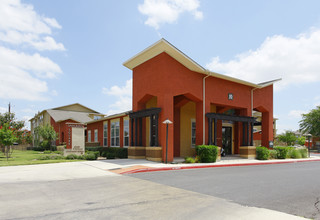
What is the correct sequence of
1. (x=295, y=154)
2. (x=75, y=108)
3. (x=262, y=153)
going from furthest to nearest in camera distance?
(x=75, y=108)
(x=295, y=154)
(x=262, y=153)

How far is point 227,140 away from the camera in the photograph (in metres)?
23.0

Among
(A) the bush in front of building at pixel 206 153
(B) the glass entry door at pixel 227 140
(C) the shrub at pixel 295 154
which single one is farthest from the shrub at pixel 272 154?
(A) the bush in front of building at pixel 206 153

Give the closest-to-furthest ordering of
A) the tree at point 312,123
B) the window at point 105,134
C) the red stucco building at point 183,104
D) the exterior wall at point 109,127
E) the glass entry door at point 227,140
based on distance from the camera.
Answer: the red stucco building at point 183,104 < the glass entry door at point 227,140 < the exterior wall at point 109,127 < the window at point 105,134 < the tree at point 312,123

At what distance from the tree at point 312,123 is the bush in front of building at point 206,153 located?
44376 millimetres

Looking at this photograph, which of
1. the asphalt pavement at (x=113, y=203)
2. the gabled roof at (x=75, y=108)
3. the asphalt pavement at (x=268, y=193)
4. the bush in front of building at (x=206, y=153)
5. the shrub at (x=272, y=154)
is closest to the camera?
the asphalt pavement at (x=113, y=203)

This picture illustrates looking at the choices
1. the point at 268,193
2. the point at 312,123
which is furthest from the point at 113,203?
the point at 312,123

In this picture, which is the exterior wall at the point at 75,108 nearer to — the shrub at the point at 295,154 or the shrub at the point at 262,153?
the shrub at the point at 262,153

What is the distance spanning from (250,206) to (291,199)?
156 centimetres

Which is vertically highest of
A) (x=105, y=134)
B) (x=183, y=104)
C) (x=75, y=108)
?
(x=75, y=108)

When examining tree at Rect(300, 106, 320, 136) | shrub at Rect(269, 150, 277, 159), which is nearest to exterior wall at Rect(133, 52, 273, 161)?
shrub at Rect(269, 150, 277, 159)

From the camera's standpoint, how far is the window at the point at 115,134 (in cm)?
2425

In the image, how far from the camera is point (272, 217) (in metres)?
5.00

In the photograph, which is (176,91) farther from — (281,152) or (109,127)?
(109,127)

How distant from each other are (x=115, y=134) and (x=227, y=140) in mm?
10539
